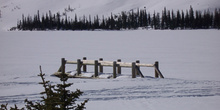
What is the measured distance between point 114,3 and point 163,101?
530ft

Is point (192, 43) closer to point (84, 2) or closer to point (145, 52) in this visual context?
point (145, 52)

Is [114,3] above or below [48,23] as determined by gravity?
above

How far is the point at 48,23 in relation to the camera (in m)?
87.8

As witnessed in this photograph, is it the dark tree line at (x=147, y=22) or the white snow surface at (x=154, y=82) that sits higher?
the dark tree line at (x=147, y=22)

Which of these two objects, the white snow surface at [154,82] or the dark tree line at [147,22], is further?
the dark tree line at [147,22]

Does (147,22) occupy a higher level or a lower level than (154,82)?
higher

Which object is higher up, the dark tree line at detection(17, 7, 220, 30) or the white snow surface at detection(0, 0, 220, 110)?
the dark tree line at detection(17, 7, 220, 30)

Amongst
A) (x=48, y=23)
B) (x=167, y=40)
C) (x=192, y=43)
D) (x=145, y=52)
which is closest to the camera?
(x=145, y=52)

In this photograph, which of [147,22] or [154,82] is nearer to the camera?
[154,82]

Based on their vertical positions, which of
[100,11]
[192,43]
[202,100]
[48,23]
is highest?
[100,11]

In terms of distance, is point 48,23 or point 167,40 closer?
point 167,40

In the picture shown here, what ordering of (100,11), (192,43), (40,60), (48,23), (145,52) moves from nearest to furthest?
(40,60) < (145,52) < (192,43) < (48,23) < (100,11)

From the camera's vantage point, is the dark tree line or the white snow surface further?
the dark tree line

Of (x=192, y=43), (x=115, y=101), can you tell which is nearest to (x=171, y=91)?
(x=115, y=101)
